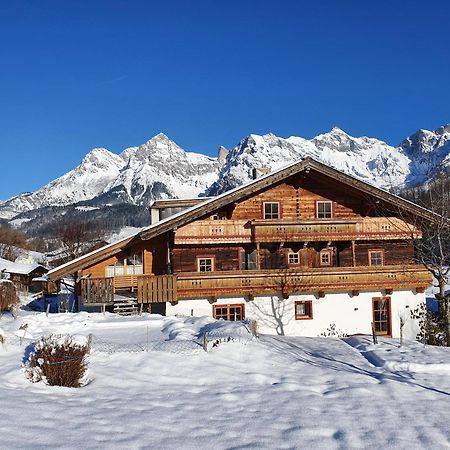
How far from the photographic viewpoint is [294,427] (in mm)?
8555

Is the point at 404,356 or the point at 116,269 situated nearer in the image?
the point at 404,356

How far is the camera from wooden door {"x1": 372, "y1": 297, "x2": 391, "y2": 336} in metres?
22.9

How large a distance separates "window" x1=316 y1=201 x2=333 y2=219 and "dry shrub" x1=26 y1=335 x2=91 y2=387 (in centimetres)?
1566

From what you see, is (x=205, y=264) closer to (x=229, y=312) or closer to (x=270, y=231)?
(x=229, y=312)

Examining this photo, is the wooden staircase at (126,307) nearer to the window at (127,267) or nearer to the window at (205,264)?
the window at (127,267)

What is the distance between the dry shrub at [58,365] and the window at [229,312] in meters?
11.5

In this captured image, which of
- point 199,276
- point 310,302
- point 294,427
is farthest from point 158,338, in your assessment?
point 310,302

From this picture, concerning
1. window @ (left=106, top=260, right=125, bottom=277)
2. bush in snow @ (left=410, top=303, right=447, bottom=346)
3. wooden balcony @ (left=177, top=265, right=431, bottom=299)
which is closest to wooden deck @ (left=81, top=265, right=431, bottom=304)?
wooden balcony @ (left=177, top=265, right=431, bottom=299)

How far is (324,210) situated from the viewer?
2428cm

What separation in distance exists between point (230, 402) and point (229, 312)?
12413 mm

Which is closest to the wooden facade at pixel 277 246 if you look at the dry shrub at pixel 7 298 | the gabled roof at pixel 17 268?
the dry shrub at pixel 7 298

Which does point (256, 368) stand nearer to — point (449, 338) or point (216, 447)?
point (216, 447)

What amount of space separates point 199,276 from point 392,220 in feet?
31.8

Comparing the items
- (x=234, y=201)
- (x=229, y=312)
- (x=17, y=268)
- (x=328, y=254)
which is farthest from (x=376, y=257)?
(x=17, y=268)
